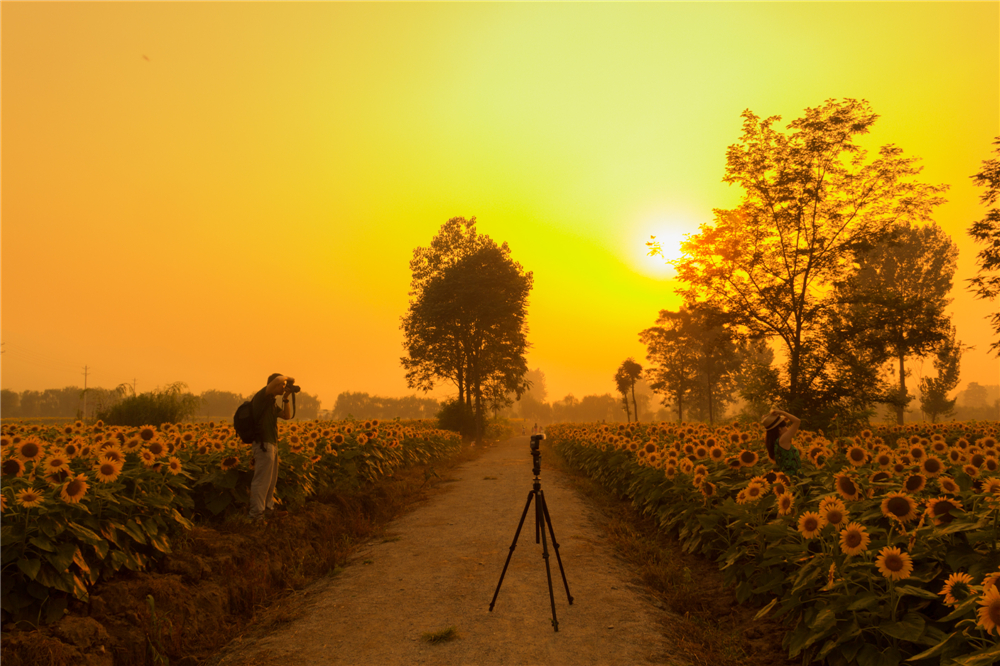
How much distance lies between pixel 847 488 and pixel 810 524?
31.9 inches

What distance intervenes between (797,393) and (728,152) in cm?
1343

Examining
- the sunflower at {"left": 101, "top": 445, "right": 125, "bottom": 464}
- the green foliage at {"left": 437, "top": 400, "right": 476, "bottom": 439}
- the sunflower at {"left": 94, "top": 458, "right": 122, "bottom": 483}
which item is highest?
the sunflower at {"left": 101, "top": 445, "right": 125, "bottom": 464}

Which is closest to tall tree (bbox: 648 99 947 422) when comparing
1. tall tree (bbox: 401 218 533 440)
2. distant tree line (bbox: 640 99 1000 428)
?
distant tree line (bbox: 640 99 1000 428)

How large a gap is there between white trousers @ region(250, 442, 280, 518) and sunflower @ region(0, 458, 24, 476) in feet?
9.03

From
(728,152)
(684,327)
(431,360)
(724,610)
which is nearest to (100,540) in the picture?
(724,610)

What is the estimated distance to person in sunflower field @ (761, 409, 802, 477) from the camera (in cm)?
680

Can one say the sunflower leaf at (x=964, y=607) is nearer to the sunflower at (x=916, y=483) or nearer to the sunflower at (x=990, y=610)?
the sunflower at (x=990, y=610)

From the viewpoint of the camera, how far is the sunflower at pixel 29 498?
14.6 feet

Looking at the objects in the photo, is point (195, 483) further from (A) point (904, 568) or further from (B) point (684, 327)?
(B) point (684, 327)

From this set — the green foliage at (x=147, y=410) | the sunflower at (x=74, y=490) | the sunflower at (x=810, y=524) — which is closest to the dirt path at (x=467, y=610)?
the sunflower at (x=810, y=524)

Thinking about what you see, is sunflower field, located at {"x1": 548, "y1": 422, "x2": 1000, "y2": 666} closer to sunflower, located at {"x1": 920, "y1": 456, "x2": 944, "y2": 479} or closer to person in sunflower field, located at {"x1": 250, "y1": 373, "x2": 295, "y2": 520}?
sunflower, located at {"x1": 920, "y1": 456, "x2": 944, "y2": 479}

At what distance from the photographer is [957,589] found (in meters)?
3.52

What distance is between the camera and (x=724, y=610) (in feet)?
19.1

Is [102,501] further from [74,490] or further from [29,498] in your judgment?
[29,498]
